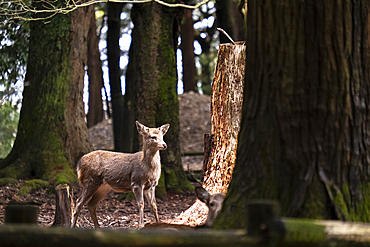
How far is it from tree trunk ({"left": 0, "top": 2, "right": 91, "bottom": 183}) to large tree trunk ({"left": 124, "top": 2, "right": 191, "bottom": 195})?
1394mm

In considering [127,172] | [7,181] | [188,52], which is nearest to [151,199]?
[127,172]

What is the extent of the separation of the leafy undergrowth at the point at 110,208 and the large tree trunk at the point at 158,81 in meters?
0.78

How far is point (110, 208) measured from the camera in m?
10.1

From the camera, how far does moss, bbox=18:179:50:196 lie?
9.34 meters

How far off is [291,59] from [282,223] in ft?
6.21

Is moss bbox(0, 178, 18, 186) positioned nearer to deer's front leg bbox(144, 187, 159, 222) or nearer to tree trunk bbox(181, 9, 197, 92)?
deer's front leg bbox(144, 187, 159, 222)

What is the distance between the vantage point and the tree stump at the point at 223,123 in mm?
7176

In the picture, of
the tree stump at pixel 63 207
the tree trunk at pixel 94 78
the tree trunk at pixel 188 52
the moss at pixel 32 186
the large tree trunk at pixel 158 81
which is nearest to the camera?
the tree stump at pixel 63 207

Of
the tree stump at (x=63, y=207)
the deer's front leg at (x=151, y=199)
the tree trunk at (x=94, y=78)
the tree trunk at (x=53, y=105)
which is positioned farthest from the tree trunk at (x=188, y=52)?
the tree stump at (x=63, y=207)

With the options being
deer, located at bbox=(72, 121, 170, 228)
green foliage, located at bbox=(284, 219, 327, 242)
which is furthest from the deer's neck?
green foliage, located at bbox=(284, 219, 327, 242)

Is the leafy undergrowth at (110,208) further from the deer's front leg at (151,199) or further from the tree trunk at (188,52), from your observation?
the tree trunk at (188,52)

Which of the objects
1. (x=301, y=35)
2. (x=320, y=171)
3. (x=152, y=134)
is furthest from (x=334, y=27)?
(x=152, y=134)

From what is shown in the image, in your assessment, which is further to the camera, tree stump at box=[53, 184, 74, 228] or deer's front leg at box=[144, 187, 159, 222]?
deer's front leg at box=[144, 187, 159, 222]

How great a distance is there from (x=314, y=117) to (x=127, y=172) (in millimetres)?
3965
